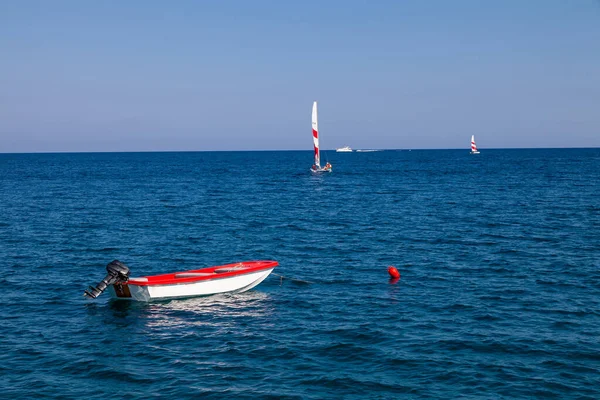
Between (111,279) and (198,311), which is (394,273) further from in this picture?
(111,279)

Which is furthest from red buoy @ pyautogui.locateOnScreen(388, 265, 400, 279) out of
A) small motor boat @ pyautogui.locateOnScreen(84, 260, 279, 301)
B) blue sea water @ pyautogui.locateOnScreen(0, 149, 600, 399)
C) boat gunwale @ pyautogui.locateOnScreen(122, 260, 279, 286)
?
small motor boat @ pyautogui.locateOnScreen(84, 260, 279, 301)

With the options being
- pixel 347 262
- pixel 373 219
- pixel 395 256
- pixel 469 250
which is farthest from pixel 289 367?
pixel 373 219

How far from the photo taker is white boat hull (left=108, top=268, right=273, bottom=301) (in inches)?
1209

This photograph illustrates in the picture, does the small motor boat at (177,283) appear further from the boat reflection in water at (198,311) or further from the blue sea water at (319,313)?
the blue sea water at (319,313)

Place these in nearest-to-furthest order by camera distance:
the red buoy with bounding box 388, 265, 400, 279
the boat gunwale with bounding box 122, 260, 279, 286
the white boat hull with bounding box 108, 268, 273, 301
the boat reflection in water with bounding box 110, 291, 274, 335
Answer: the boat reflection in water with bounding box 110, 291, 274, 335
the boat gunwale with bounding box 122, 260, 279, 286
the white boat hull with bounding box 108, 268, 273, 301
the red buoy with bounding box 388, 265, 400, 279

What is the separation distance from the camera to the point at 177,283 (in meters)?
30.9

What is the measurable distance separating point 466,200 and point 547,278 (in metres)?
45.5

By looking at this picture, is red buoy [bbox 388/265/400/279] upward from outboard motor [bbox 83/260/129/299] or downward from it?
downward

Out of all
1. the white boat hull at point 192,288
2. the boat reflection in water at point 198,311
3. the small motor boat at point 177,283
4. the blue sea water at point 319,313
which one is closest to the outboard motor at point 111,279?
the small motor boat at point 177,283

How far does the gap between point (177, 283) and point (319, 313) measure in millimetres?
8250

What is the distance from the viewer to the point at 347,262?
40.7 m

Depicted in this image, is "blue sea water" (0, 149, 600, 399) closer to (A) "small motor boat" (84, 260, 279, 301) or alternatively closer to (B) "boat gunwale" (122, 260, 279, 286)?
(A) "small motor boat" (84, 260, 279, 301)

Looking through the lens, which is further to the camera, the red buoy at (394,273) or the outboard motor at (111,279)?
the red buoy at (394,273)

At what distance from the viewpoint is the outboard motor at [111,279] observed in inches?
1186
